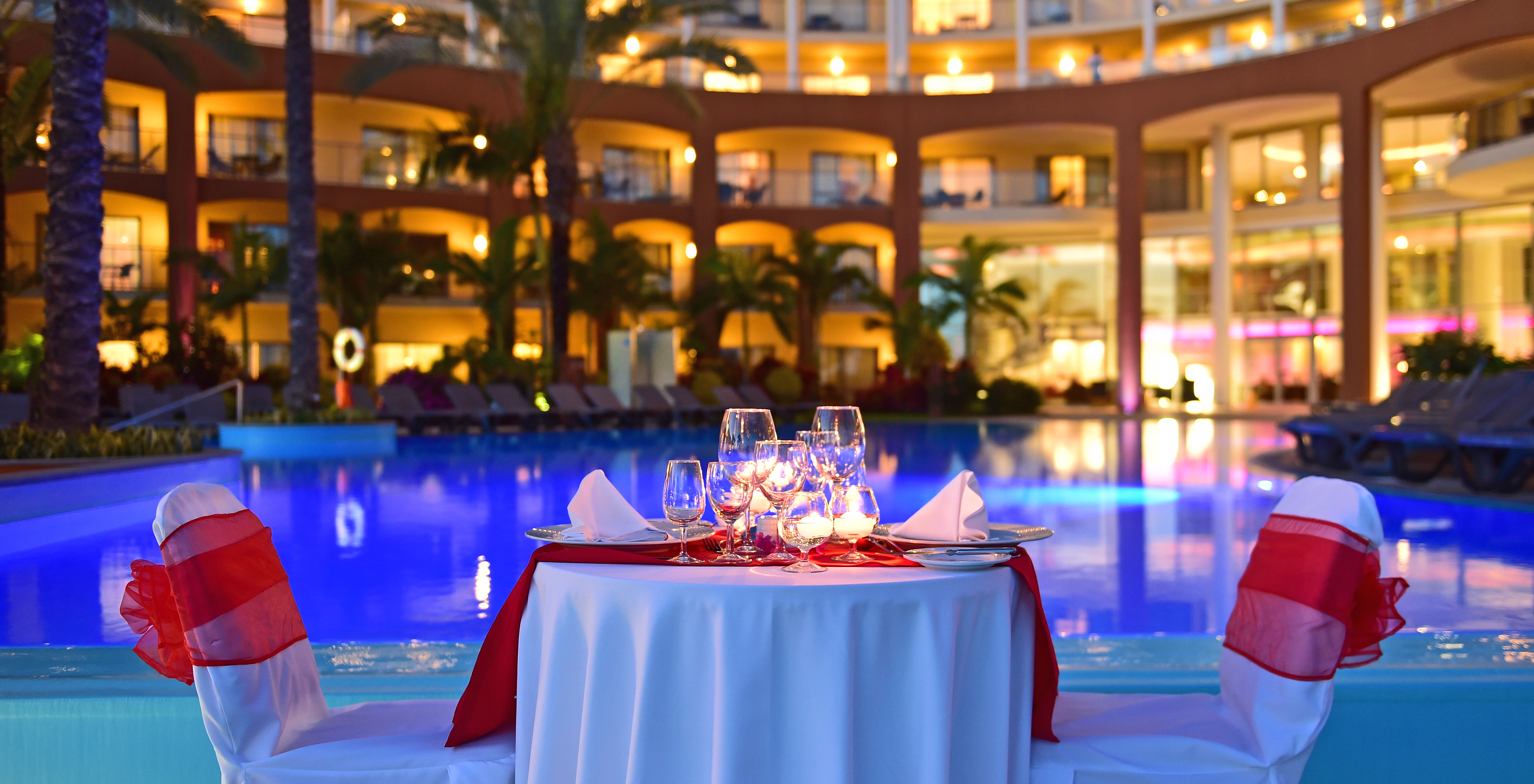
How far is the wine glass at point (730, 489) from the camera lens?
2742 millimetres

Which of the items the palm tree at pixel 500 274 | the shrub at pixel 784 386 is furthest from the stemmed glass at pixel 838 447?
the shrub at pixel 784 386

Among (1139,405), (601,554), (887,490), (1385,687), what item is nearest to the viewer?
(601,554)

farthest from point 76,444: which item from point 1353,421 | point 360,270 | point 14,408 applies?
point 360,270

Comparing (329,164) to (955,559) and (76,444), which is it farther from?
(955,559)

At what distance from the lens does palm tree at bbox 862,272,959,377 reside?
31406mm

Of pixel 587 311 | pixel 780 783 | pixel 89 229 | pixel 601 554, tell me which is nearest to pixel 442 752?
pixel 601 554

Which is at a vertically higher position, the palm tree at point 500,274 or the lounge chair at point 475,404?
the palm tree at point 500,274

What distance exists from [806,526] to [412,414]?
19647mm

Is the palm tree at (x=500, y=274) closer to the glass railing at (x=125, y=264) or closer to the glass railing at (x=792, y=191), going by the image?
the glass railing at (x=125, y=264)

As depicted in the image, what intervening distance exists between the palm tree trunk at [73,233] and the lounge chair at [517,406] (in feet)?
39.7

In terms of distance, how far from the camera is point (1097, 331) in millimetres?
37375

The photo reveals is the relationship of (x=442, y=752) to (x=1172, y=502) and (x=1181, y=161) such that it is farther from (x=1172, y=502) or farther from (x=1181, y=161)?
(x=1181, y=161)

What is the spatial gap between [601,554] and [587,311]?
26.7m

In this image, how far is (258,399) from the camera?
2162 centimetres
